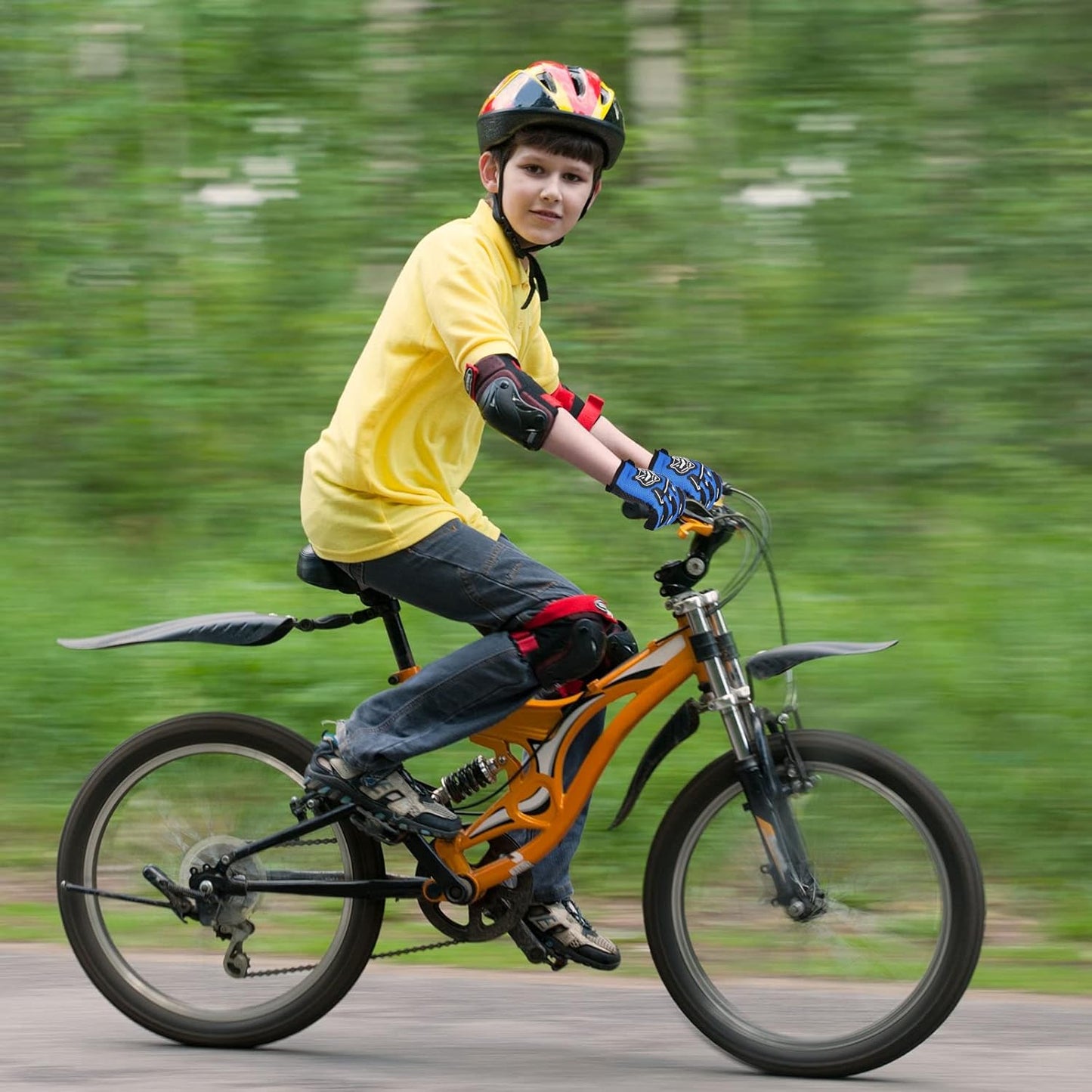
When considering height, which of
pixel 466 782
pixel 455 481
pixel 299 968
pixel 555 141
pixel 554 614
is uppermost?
pixel 555 141

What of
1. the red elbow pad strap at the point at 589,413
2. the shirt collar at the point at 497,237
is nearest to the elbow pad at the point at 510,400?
the shirt collar at the point at 497,237

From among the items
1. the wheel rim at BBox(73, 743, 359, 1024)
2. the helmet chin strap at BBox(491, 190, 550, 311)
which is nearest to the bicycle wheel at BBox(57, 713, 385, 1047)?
the wheel rim at BBox(73, 743, 359, 1024)

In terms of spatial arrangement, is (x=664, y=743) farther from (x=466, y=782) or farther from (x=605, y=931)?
(x=605, y=931)

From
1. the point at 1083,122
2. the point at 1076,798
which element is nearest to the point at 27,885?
the point at 1076,798

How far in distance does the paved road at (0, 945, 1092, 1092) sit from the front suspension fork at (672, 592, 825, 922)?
0.44m

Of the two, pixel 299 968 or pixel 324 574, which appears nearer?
pixel 324 574

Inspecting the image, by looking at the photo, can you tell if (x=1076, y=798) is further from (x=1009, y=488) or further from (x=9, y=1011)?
(x=9, y=1011)

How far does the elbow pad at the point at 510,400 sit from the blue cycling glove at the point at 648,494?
19 centimetres

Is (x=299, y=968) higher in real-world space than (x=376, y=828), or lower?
lower

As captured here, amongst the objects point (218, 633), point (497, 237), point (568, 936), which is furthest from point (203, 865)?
point (497, 237)

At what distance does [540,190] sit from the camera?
3.65m

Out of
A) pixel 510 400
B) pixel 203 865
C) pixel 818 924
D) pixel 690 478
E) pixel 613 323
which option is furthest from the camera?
pixel 613 323

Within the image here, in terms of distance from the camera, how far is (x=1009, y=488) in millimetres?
6484

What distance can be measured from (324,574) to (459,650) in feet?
1.27
